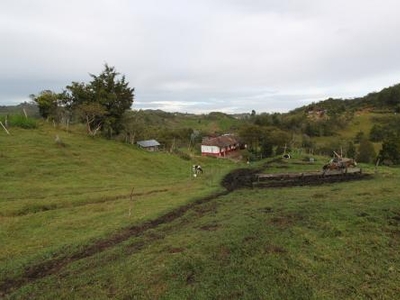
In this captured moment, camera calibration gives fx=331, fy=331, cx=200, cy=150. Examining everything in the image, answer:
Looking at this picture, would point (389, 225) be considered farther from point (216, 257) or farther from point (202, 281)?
point (202, 281)

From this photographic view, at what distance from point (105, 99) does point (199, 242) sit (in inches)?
1465

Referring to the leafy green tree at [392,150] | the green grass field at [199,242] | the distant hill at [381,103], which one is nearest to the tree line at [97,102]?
the green grass field at [199,242]

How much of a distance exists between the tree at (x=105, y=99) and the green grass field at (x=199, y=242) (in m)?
22.6

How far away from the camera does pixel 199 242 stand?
478 inches

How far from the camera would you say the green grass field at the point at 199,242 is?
30.4 feet

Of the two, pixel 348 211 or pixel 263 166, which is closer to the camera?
pixel 348 211

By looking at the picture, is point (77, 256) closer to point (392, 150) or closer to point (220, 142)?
point (392, 150)

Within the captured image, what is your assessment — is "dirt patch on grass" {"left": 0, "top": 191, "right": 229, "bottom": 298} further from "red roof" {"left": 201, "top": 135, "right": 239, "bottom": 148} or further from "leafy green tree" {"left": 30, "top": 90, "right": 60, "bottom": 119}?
"red roof" {"left": 201, "top": 135, "right": 239, "bottom": 148}

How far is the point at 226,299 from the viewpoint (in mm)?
8617

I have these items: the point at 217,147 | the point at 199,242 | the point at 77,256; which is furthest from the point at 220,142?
the point at 77,256

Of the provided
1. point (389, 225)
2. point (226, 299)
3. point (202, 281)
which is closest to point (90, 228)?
point (202, 281)

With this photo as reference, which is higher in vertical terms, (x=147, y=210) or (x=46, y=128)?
(x=46, y=128)

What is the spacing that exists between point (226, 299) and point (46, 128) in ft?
140

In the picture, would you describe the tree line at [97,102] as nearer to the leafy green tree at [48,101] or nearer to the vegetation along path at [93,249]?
the leafy green tree at [48,101]
